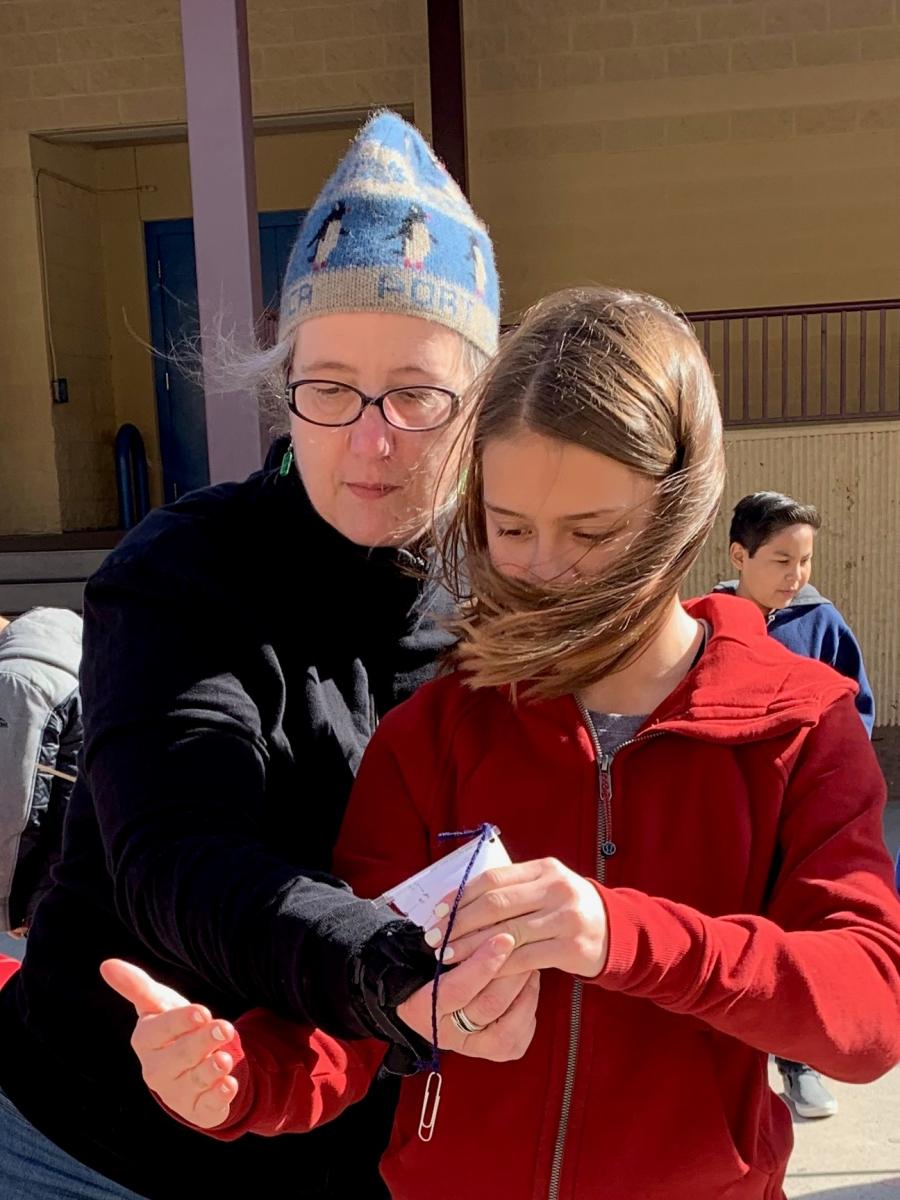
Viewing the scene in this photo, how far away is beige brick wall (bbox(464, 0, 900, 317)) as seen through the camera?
9.31m

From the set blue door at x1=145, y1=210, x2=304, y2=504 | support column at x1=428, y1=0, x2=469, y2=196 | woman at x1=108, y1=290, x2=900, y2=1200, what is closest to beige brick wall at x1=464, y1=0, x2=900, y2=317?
support column at x1=428, y1=0, x2=469, y2=196

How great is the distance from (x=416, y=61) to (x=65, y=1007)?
31.0 feet

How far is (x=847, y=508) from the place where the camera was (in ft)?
24.7

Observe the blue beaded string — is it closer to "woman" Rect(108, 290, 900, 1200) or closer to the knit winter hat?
"woman" Rect(108, 290, 900, 1200)

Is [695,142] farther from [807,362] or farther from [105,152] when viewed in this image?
[105,152]

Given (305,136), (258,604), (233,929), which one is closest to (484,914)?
(233,929)

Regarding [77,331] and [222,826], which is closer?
[222,826]

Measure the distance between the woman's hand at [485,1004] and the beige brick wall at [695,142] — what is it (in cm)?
915

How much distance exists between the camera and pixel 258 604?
1.38 metres

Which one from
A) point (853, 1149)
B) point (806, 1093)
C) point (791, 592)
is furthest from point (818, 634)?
point (853, 1149)

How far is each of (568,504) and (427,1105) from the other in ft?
2.07

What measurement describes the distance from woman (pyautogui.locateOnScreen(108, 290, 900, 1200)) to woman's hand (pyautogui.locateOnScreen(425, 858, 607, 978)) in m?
0.14

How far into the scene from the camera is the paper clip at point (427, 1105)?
1208 millimetres

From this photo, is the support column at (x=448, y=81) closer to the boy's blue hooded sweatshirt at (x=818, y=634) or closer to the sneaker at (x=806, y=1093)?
the boy's blue hooded sweatshirt at (x=818, y=634)
